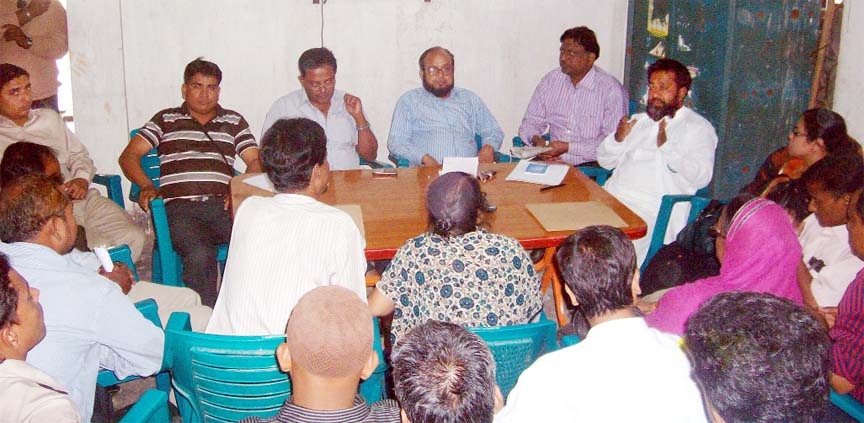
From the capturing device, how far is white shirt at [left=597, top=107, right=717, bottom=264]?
3996 mm

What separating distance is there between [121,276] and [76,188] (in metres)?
1.27

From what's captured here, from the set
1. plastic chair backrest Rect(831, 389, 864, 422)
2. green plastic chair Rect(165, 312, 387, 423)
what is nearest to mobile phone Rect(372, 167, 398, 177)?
green plastic chair Rect(165, 312, 387, 423)

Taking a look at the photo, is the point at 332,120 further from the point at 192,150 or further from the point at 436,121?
the point at 192,150

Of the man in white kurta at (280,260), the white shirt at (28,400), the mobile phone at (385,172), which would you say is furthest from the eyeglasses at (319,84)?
the white shirt at (28,400)

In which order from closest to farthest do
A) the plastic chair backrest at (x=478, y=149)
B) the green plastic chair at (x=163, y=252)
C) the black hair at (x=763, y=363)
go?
the black hair at (x=763, y=363)
the green plastic chair at (x=163, y=252)
the plastic chair backrest at (x=478, y=149)

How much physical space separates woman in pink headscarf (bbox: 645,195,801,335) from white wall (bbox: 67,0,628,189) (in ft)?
11.1

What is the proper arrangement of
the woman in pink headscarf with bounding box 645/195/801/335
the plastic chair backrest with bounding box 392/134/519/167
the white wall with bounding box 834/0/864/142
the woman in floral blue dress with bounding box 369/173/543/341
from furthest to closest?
the plastic chair backrest with bounding box 392/134/519/167, the white wall with bounding box 834/0/864/142, the woman in pink headscarf with bounding box 645/195/801/335, the woman in floral blue dress with bounding box 369/173/543/341

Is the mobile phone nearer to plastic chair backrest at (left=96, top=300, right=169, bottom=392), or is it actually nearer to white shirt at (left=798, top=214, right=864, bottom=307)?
plastic chair backrest at (left=96, top=300, right=169, bottom=392)

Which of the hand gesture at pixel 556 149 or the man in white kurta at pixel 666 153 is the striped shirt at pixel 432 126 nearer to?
the hand gesture at pixel 556 149

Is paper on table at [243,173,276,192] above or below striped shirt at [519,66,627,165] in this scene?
below

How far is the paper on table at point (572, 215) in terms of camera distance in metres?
3.24

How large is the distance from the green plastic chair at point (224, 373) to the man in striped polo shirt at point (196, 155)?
5.90 feet

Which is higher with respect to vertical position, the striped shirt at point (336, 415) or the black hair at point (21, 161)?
the black hair at point (21, 161)

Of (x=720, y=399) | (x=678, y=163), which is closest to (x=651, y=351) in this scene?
(x=720, y=399)
